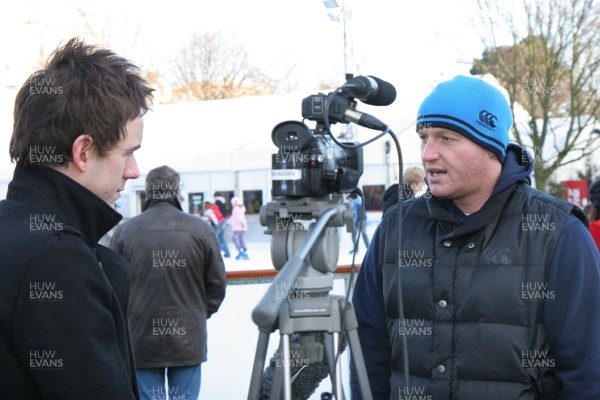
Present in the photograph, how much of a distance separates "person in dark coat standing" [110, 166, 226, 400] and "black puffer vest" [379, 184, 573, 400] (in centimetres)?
218

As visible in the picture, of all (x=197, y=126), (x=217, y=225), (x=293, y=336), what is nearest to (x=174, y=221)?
(x=293, y=336)

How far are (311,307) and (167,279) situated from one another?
2.26 metres

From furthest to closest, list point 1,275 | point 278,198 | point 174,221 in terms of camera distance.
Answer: point 174,221, point 278,198, point 1,275

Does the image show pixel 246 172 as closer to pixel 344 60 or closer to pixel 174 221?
pixel 344 60

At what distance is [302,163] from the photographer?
6.48 feet

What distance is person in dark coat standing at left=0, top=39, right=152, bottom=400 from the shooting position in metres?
1.33

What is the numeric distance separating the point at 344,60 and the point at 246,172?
604cm

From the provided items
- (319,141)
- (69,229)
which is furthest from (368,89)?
(69,229)

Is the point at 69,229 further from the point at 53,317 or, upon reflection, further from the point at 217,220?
the point at 217,220

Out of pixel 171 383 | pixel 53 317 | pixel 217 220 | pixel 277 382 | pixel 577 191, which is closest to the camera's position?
pixel 53 317

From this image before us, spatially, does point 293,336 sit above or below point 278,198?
below

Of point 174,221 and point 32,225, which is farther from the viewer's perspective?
point 174,221

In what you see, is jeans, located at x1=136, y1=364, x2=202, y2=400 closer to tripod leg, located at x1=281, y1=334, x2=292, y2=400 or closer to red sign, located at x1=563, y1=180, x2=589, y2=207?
tripod leg, located at x1=281, y1=334, x2=292, y2=400

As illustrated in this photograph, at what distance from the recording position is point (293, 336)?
2061 mm
